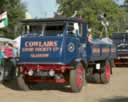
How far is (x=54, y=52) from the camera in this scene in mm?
16453

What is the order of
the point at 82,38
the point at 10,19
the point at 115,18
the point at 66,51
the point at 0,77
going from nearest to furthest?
the point at 66,51 → the point at 82,38 → the point at 0,77 → the point at 10,19 → the point at 115,18

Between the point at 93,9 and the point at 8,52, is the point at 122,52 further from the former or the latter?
the point at 93,9

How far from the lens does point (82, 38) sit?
58.4 feet

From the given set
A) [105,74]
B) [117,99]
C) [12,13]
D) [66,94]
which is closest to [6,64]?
[105,74]

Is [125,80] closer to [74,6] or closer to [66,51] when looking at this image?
[66,51]

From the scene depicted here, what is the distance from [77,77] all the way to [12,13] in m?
27.5

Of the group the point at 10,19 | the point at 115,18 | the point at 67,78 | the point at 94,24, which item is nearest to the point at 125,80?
the point at 67,78

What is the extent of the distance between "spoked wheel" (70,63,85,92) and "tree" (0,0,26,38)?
24.7 meters

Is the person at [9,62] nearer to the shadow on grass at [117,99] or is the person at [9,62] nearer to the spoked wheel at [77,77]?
the spoked wheel at [77,77]

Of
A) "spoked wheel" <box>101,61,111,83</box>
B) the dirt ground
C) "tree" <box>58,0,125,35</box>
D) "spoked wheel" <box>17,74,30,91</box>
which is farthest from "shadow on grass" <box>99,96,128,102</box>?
"tree" <box>58,0,125,35</box>

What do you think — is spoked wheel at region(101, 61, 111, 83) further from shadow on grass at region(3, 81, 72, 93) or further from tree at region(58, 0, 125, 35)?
tree at region(58, 0, 125, 35)

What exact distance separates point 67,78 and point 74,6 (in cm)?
4460

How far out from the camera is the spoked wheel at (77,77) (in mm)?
16469

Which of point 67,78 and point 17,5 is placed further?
point 17,5
